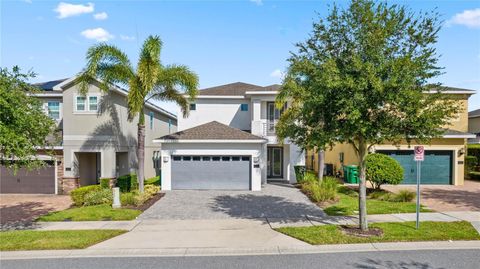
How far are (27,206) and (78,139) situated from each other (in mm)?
4366

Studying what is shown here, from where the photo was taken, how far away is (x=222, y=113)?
84.0 ft

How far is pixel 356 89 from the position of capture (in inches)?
337

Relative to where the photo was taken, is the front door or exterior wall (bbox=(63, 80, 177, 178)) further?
the front door

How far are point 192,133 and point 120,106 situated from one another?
476 cm

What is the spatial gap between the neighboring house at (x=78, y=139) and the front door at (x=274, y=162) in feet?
33.3

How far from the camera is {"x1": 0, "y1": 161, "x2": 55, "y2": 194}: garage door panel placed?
61.2ft

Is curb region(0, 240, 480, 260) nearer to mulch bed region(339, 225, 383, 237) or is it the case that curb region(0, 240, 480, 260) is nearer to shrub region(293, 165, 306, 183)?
mulch bed region(339, 225, 383, 237)

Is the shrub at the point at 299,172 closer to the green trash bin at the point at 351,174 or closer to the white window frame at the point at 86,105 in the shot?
the green trash bin at the point at 351,174

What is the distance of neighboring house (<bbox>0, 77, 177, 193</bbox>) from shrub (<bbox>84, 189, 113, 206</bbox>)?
10.5ft

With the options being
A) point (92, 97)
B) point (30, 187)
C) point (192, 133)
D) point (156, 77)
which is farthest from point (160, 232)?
point (30, 187)

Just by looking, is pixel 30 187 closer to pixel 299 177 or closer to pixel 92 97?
pixel 92 97

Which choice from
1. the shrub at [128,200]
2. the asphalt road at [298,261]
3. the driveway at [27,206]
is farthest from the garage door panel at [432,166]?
the driveway at [27,206]

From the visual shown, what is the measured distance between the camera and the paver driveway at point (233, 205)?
12375 millimetres

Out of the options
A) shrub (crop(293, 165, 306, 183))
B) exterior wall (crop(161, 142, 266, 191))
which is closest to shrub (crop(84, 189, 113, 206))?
exterior wall (crop(161, 142, 266, 191))
